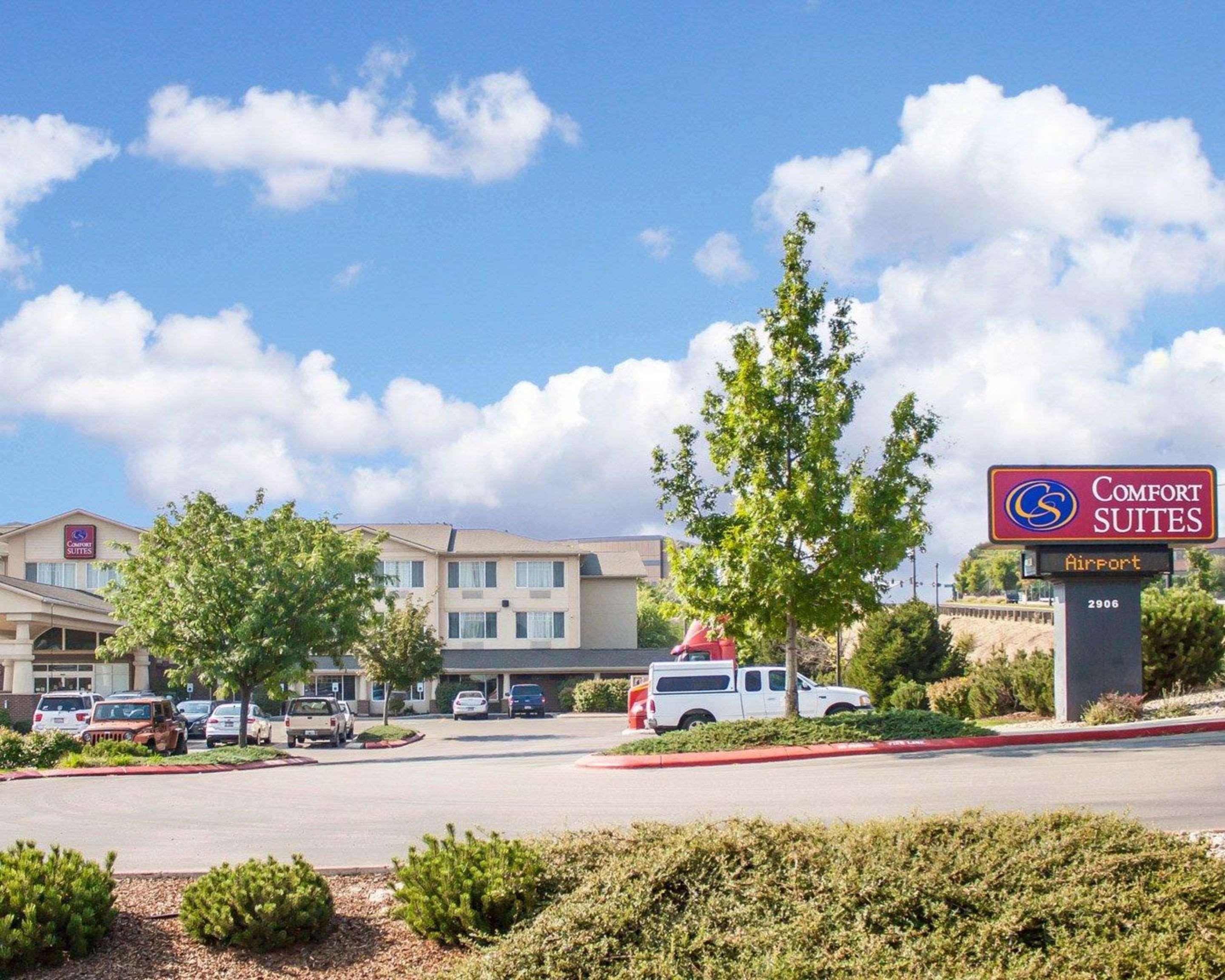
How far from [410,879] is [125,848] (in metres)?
6.00

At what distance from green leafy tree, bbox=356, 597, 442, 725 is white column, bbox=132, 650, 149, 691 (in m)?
11.5

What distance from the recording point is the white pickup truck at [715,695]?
3144 cm

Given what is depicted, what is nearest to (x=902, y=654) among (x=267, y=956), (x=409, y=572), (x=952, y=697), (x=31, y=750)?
(x=952, y=697)

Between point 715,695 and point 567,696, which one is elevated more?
point 715,695

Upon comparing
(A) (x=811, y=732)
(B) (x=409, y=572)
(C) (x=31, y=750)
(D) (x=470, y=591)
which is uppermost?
(B) (x=409, y=572)

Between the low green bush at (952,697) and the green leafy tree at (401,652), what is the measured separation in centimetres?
2191

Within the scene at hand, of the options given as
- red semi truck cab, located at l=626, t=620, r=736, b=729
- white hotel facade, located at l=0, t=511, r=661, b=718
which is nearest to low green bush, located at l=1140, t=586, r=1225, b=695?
red semi truck cab, located at l=626, t=620, r=736, b=729

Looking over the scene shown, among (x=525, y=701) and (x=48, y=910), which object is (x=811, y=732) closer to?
(x=48, y=910)

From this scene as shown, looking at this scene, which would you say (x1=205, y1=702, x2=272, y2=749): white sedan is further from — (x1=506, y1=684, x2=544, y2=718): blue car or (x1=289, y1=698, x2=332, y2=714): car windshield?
(x1=506, y1=684, x2=544, y2=718): blue car

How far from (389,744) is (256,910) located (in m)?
32.7

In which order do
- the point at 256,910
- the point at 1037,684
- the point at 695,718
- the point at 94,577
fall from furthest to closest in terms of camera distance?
1. the point at 94,577
2. the point at 1037,684
3. the point at 695,718
4. the point at 256,910

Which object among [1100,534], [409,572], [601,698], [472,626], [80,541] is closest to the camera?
[1100,534]

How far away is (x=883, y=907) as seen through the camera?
7.91 meters

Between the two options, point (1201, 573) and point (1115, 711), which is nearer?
point (1115, 711)
